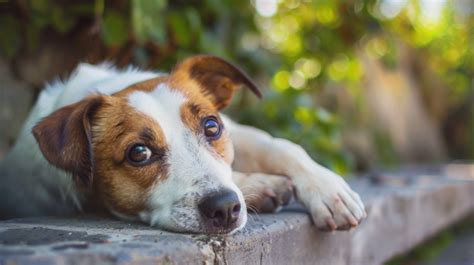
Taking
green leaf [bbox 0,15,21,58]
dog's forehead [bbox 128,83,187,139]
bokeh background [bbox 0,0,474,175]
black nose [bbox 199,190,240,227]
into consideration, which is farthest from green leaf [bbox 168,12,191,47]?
black nose [bbox 199,190,240,227]

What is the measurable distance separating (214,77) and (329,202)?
2.61 feet

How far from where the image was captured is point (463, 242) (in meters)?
4.46

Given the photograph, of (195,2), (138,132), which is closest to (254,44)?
(195,2)

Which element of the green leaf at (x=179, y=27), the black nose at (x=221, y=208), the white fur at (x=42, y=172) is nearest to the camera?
the black nose at (x=221, y=208)

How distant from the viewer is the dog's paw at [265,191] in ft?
8.00

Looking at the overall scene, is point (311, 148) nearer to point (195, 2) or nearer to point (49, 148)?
point (195, 2)

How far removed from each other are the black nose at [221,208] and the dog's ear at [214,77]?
784mm

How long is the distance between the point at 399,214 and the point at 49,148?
2.14 meters

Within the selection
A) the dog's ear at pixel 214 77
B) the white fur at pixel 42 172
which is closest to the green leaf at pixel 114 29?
the white fur at pixel 42 172

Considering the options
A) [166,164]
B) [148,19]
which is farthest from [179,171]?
[148,19]

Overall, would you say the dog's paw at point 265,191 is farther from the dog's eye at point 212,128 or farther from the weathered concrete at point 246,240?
the dog's eye at point 212,128

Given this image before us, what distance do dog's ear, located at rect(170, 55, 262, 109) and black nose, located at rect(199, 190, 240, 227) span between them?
784 millimetres

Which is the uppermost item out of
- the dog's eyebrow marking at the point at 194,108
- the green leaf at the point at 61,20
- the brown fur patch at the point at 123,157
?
the green leaf at the point at 61,20

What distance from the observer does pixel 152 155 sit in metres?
2.22
